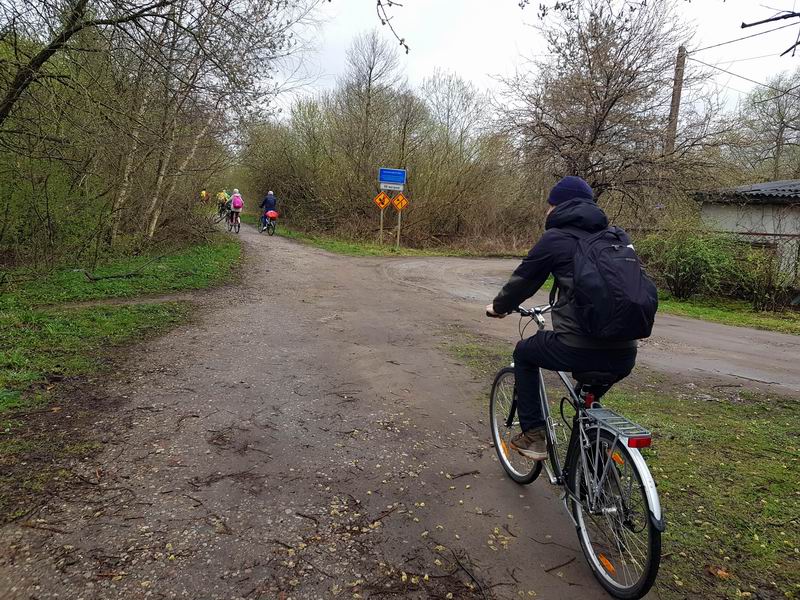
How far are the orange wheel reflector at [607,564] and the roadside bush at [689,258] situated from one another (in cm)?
1328

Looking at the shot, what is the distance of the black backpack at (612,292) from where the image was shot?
2.44 meters

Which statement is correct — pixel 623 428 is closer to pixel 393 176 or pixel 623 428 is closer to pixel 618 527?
pixel 618 527

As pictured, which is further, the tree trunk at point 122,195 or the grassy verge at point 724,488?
the tree trunk at point 122,195

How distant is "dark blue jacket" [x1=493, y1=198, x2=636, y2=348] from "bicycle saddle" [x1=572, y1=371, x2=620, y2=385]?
15cm

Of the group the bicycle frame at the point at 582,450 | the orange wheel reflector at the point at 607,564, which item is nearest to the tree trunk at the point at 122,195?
the bicycle frame at the point at 582,450

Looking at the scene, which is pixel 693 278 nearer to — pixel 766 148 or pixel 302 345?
pixel 302 345

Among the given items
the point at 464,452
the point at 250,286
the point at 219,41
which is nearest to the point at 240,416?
the point at 464,452

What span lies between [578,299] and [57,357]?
5469 millimetres

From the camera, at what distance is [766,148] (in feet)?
82.5

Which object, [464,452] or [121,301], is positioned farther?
[121,301]

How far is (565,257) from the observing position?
2.82m

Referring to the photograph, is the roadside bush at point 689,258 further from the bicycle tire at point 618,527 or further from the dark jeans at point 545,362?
the bicycle tire at point 618,527

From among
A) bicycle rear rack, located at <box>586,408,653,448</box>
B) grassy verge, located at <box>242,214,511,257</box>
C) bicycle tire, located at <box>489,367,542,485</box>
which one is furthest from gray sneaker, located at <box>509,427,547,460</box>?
grassy verge, located at <box>242,214,511,257</box>

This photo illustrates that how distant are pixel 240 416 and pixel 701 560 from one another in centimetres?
342
